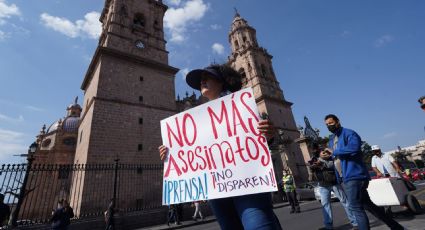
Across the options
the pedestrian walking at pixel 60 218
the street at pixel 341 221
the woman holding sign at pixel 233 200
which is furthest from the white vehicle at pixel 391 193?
the pedestrian walking at pixel 60 218

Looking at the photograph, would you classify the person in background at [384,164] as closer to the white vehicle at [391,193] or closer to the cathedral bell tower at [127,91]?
the white vehicle at [391,193]

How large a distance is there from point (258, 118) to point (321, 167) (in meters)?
3.89

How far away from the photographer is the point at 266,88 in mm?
30266

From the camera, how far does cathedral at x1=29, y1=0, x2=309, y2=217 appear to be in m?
14.7

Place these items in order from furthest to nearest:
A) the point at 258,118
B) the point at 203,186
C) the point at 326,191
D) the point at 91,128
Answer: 1. the point at 91,128
2. the point at 326,191
3. the point at 203,186
4. the point at 258,118

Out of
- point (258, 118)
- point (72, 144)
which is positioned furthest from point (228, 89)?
point (72, 144)

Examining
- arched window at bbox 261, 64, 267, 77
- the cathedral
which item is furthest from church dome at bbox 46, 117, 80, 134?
arched window at bbox 261, 64, 267, 77

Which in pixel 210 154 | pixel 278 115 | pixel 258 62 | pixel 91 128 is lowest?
pixel 210 154

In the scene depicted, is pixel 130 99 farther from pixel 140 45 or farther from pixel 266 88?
pixel 266 88

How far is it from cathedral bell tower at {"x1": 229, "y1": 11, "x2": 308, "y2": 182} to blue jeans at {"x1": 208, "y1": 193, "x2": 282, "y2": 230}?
2295 cm

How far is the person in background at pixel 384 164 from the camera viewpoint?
5.68 meters

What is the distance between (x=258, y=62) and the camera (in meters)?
32.4

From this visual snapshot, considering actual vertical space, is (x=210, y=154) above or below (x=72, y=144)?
below

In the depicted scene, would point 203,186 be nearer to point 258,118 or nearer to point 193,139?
point 193,139
